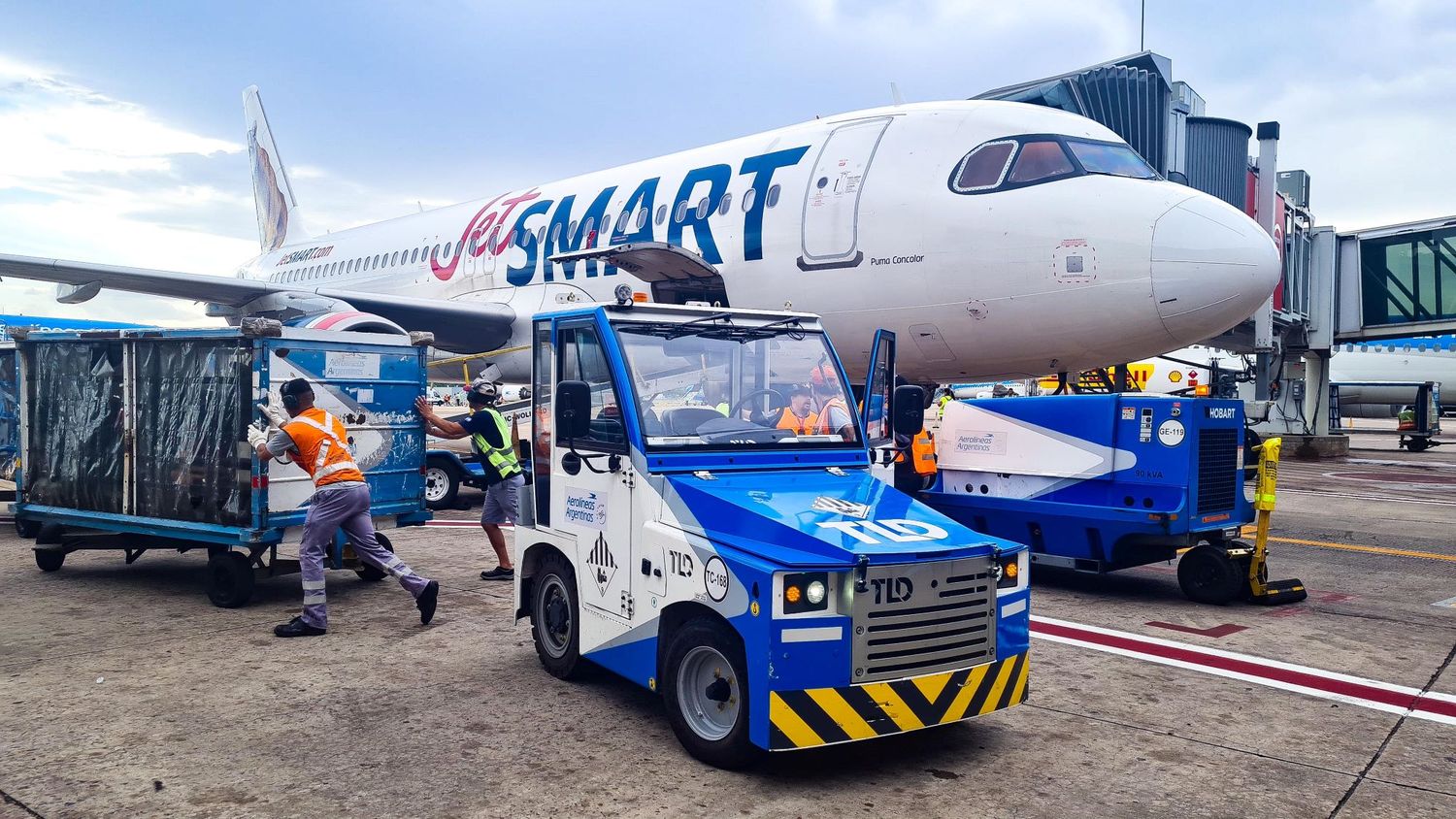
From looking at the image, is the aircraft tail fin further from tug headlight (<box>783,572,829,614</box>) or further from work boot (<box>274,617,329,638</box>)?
tug headlight (<box>783,572,829,614</box>)

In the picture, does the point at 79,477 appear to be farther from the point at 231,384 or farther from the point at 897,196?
the point at 897,196

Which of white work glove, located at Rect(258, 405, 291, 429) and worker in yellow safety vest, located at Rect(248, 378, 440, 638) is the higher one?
white work glove, located at Rect(258, 405, 291, 429)

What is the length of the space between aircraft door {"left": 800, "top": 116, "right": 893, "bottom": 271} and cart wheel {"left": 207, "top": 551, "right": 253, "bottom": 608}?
669cm

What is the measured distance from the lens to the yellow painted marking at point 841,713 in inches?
170

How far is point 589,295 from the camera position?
14742 millimetres

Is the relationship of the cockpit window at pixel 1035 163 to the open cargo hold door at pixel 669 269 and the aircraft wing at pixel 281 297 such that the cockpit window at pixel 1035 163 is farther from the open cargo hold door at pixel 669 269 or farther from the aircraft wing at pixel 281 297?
the aircraft wing at pixel 281 297

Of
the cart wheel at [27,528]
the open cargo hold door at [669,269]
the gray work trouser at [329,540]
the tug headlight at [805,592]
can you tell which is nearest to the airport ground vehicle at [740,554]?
the tug headlight at [805,592]

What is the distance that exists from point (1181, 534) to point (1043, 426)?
1455 millimetres

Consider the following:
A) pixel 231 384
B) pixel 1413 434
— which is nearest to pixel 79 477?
pixel 231 384

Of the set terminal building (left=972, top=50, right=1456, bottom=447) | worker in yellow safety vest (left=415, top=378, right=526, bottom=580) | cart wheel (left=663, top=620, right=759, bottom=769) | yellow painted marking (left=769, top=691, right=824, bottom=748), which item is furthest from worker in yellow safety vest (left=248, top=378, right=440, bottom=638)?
terminal building (left=972, top=50, right=1456, bottom=447)

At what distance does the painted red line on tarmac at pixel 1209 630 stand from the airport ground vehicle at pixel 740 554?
2864 mm

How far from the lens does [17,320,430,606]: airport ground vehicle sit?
7.93m

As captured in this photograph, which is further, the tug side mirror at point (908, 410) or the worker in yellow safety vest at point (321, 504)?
the worker in yellow safety vest at point (321, 504)

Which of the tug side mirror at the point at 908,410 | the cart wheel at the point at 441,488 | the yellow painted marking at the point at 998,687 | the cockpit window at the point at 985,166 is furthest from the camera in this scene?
the cart wheel at the point at 441,488
